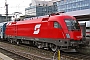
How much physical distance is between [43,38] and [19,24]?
24.6 ft

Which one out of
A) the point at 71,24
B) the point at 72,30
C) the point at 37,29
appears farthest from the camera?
the point at 37,29

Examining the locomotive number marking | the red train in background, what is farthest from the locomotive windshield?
the locomotive number marking

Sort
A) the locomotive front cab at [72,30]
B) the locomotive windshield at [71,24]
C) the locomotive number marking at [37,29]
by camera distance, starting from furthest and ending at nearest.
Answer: the locomotive number marking at [37,29] < the locomotive windshield at [71,24] < the locomotive front cab at [72,30]

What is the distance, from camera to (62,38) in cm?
1595

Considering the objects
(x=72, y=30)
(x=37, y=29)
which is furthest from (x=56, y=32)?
(x=37, y=29)

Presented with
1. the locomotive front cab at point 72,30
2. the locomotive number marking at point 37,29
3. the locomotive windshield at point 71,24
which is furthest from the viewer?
the locomotive number marking at point 37,29

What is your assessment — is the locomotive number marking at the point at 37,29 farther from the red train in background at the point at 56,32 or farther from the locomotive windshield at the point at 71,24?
the locomotive windshield at the point at 71,24

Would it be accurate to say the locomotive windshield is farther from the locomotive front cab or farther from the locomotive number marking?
the locomotive number marking

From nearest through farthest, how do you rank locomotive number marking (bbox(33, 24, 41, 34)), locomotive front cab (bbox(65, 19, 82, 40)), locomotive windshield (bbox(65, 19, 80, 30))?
locomotive front cab (bbox(65, 19, 82, 40)), locomotive windshield (bbox(65, 19, 80, 30)), locomotive number marking (bbox(33, 24, 41, 34))

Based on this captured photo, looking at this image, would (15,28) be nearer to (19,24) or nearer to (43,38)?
(19,24)

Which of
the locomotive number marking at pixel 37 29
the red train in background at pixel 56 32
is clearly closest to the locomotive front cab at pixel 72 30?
the red train in background at pixel 56 32

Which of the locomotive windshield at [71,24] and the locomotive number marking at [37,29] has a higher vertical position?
the locomotive windshield at [71,24]

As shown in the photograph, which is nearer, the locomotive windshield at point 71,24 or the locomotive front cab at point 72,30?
→ the locomotive front cab at point 72,30

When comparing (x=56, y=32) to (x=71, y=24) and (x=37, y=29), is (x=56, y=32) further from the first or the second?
(x=37, y=29)
